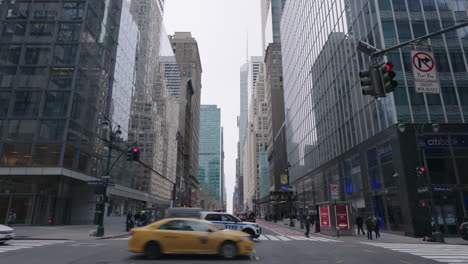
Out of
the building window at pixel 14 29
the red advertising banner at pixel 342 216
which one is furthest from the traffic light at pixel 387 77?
the building window at pixel 14 29

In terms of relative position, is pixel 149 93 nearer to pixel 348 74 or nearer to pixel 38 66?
pixel 38 66

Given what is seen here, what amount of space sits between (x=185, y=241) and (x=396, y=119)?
22621mm

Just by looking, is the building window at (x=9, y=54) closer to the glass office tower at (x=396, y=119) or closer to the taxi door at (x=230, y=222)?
the taxi door at (x=230, y=222)

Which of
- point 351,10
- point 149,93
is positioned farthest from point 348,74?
point 149,93

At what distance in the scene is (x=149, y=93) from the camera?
65562 millimetres

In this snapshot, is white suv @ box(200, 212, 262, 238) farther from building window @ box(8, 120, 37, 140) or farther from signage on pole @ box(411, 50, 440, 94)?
building window @ box(8, 120, 37, 140)

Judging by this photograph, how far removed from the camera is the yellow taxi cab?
10.6 meters

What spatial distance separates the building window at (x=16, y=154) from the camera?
31.3 meters

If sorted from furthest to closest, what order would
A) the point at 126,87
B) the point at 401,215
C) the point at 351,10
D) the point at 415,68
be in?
the point at 126,87 → the point at 351,10 → the point at 401,215 → the point at 415,68

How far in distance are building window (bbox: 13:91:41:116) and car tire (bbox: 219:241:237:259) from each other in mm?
31285

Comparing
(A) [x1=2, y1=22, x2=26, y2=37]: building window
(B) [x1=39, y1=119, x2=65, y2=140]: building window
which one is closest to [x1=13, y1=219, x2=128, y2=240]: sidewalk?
(B) [x1=39, y1=119, x2=65, y2=140]: building window

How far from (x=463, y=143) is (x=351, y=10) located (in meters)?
19.2

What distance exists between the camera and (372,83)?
338 inches

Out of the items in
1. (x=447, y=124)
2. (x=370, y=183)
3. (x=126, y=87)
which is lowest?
(x=370, y=183)
